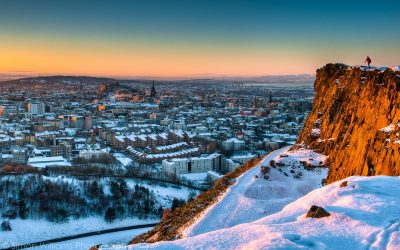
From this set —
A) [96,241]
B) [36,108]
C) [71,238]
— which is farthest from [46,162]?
[36,108]

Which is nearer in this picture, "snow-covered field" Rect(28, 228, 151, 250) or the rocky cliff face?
the rocky cliff face

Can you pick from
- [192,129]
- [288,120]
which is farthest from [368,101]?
[288,120]

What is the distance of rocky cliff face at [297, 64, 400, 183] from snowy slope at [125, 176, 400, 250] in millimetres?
2892

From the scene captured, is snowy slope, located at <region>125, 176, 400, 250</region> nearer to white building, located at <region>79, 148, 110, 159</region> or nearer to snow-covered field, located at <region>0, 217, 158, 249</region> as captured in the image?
snow-covered field, located at <region>0, 217, 158, 249</region>

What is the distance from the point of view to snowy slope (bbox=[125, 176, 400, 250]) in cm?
713

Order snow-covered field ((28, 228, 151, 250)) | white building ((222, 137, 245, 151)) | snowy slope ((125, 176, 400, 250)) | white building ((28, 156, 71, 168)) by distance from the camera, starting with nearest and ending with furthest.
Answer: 1. snowy slope ((125, 176, 400, 250))
2. snow-covered field ((28, 228, 151, 250))
3. white building ((28, 156, 71, 168))
4. white building ((222, 137, 245, 151))

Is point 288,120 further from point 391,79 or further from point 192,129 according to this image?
point 391,79

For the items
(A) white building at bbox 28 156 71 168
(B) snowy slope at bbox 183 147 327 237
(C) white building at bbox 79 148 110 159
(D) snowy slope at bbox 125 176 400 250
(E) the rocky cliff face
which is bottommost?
(A) white building at bbox 28 156 71 168

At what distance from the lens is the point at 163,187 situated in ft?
112

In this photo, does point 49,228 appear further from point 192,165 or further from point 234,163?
point 234,163

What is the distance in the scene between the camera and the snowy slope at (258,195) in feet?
40.7

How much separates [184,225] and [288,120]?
6920 centimetres

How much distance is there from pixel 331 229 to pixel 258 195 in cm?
730

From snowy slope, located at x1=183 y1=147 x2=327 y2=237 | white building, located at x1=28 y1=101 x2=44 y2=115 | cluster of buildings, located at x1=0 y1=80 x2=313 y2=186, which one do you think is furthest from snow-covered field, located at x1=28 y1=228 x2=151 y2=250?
white building, located at x1=28 y1=101 x2=44 y2=115
